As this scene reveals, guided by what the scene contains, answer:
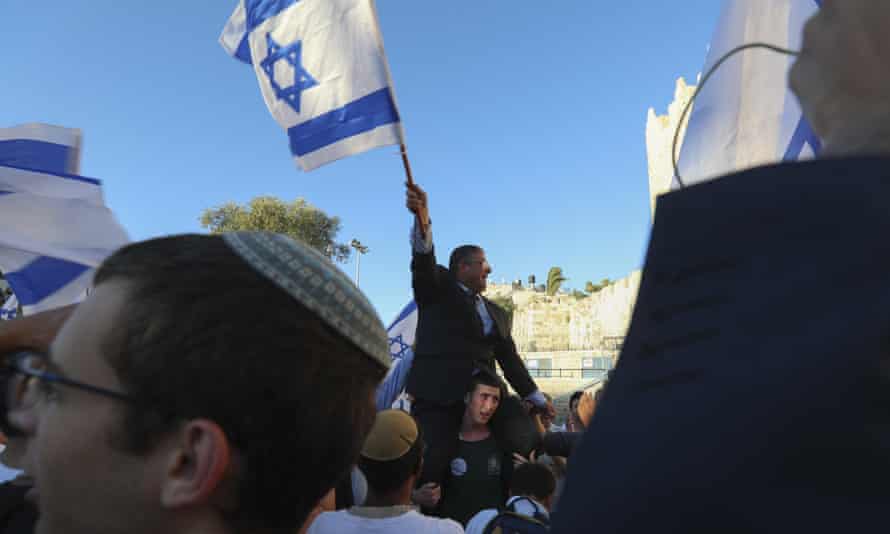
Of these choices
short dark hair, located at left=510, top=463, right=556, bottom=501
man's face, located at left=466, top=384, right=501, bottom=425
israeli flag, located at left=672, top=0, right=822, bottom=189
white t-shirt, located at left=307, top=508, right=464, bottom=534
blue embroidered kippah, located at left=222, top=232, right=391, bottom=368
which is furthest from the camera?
man's face, located at left=466, top=384, right=501, bottom=425

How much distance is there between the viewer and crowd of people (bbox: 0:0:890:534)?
15.9 inches

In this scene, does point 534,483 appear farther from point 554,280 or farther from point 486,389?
point 554,280

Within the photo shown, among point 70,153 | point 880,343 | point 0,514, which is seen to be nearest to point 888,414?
point 880,343

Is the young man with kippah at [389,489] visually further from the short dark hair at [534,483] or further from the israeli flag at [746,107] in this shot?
the israeli flag at [746,107]

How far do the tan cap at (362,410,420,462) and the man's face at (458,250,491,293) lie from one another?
1582mm

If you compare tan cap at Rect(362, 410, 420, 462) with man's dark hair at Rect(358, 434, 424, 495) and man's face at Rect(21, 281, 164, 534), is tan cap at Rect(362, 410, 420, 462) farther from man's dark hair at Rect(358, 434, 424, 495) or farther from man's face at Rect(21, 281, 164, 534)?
man's face at Rect(21, 281, 164, 534)

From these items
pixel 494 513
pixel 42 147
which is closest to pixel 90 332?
pixel 494 513

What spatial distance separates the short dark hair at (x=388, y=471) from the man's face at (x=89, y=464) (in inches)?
71.0

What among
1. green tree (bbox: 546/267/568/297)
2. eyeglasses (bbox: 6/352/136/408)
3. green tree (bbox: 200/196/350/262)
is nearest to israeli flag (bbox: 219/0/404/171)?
eyeglasses (bbox: 6/352/136/408)

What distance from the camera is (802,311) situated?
1.36ft

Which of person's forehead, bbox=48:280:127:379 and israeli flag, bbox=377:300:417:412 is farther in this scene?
israeli flag, bbox=377:300:417:412

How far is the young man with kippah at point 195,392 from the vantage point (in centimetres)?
87

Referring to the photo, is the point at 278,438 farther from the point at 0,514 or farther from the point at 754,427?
the point at 0,514

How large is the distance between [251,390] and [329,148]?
3158 mm
